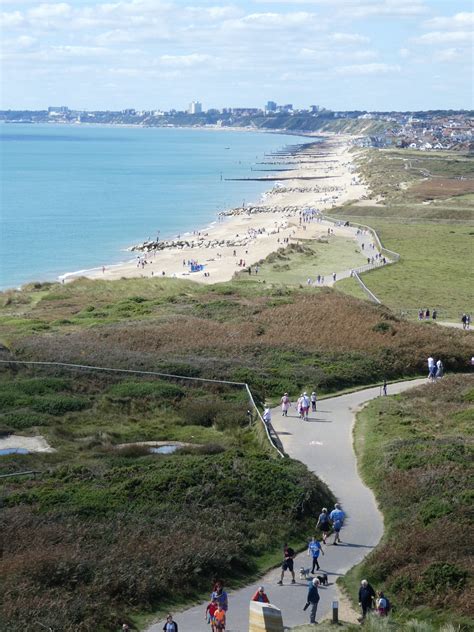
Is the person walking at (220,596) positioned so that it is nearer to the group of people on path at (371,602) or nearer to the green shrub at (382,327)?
the group of people on path at (371,602)

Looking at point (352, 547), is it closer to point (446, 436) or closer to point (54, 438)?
point (446, 436)

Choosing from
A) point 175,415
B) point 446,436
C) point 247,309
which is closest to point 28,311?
point 247,309

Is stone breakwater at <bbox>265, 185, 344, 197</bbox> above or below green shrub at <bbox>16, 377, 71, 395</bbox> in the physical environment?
below

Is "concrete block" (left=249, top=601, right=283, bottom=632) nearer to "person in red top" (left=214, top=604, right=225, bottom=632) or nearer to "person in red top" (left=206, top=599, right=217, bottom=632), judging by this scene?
"person in red top" (left=214, top=604, right=225, bottom=632)

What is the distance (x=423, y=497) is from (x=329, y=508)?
2081mm

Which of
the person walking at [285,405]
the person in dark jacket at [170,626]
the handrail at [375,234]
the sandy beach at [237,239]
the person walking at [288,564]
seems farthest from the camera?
the sandy beach at [237,239]

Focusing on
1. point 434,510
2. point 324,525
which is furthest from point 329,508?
point 434,510

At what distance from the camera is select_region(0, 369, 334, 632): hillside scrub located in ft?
53.6

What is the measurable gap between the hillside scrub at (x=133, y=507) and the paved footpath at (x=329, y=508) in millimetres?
670

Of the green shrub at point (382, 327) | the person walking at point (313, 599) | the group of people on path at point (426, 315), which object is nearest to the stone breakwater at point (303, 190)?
the group of people on path at point (426, 315)

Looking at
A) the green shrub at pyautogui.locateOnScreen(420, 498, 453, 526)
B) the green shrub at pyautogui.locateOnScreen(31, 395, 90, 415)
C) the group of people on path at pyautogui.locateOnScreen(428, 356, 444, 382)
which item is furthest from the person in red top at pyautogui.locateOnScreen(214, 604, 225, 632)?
the group of people on path at pyautogui.locateOnScreen(428, 356, 444, 382)

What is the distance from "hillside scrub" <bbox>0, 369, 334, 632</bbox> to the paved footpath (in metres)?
0.67

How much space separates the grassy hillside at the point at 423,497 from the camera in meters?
16.5

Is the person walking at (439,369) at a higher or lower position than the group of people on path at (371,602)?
lower
